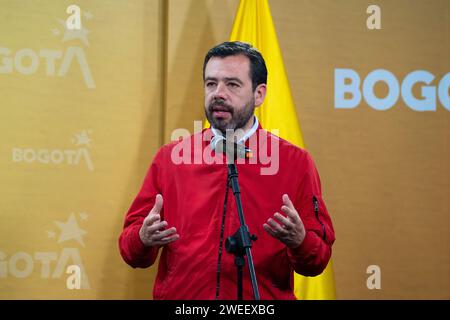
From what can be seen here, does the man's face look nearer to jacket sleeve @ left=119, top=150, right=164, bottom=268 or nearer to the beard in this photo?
the beard

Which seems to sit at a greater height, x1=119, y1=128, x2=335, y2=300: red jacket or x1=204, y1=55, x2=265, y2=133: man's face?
x1=204, y1=55, x2=265, y2=133: man's face

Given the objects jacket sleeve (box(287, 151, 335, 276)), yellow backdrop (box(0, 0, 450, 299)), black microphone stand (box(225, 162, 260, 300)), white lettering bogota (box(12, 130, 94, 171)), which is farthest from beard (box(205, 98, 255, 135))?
white lettering bogota (box(12, 130, 94, 171))

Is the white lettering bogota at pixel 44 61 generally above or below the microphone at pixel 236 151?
above

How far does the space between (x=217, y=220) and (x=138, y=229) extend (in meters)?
0.29

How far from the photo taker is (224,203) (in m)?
2.28

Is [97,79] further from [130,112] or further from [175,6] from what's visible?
[175,6]

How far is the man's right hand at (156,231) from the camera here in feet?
6.62

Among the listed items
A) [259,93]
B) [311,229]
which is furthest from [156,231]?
[259,93]

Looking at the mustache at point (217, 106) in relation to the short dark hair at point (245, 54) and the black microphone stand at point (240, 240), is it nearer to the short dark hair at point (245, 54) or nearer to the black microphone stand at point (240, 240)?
the short dark hair at point (245, 54)

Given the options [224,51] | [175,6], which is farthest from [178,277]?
[175,6]

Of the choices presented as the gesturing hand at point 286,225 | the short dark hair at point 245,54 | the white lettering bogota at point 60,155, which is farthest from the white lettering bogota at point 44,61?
the gesturing hand at point 286,225

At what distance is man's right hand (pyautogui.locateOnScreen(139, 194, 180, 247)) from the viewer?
2.02m

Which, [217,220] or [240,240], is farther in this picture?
[217,220]

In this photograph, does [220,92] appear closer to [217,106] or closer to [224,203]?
[217,106]
